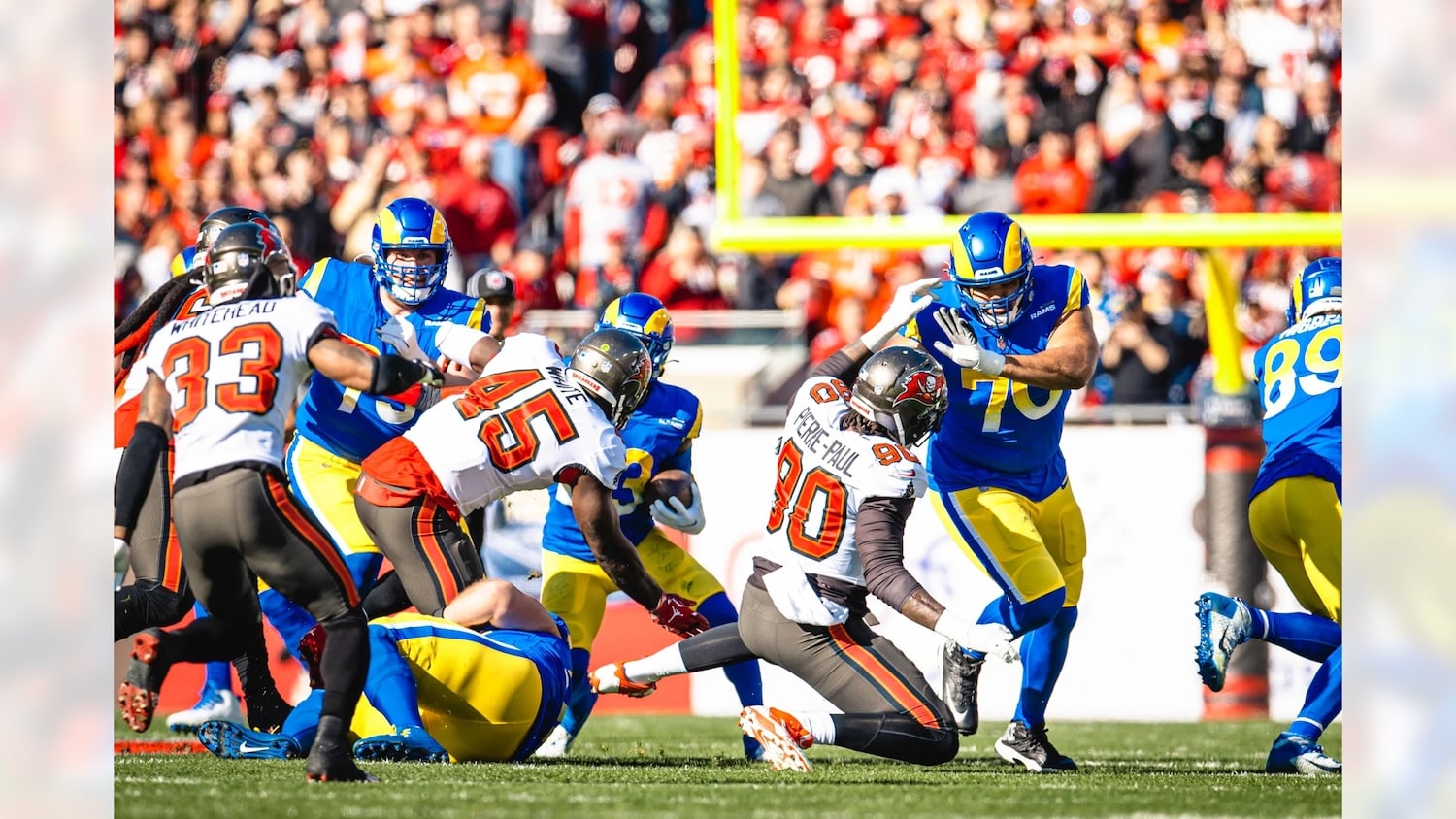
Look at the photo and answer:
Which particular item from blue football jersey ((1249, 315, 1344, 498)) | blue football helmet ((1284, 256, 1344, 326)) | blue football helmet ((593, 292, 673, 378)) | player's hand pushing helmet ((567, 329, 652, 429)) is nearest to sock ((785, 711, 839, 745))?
player's hand pushing helmet ((567, 329, 652, 429))

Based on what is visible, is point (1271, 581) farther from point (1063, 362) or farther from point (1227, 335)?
point (1063, 362)

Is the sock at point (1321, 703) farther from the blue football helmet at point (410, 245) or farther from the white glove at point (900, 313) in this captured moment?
the blue football helmet at point (410, 245)

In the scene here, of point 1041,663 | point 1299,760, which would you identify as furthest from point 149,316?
point 1299,760

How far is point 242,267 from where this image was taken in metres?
5.80

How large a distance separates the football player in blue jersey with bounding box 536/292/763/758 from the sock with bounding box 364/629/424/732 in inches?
44.0

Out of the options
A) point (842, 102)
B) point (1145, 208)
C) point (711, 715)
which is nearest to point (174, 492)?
point (711, 715)

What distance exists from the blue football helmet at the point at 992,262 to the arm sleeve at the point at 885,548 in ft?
3.98

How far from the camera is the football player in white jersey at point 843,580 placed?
20.0ft

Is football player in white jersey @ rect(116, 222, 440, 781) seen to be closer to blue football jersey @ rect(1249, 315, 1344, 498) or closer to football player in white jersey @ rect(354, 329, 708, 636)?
football player in white jersey @ rect(354, 329, 708, 636)

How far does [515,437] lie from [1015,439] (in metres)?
2.02

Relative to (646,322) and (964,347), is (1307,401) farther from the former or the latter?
(646,322)

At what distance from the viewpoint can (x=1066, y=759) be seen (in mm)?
6875

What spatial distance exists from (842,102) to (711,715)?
4.63m
